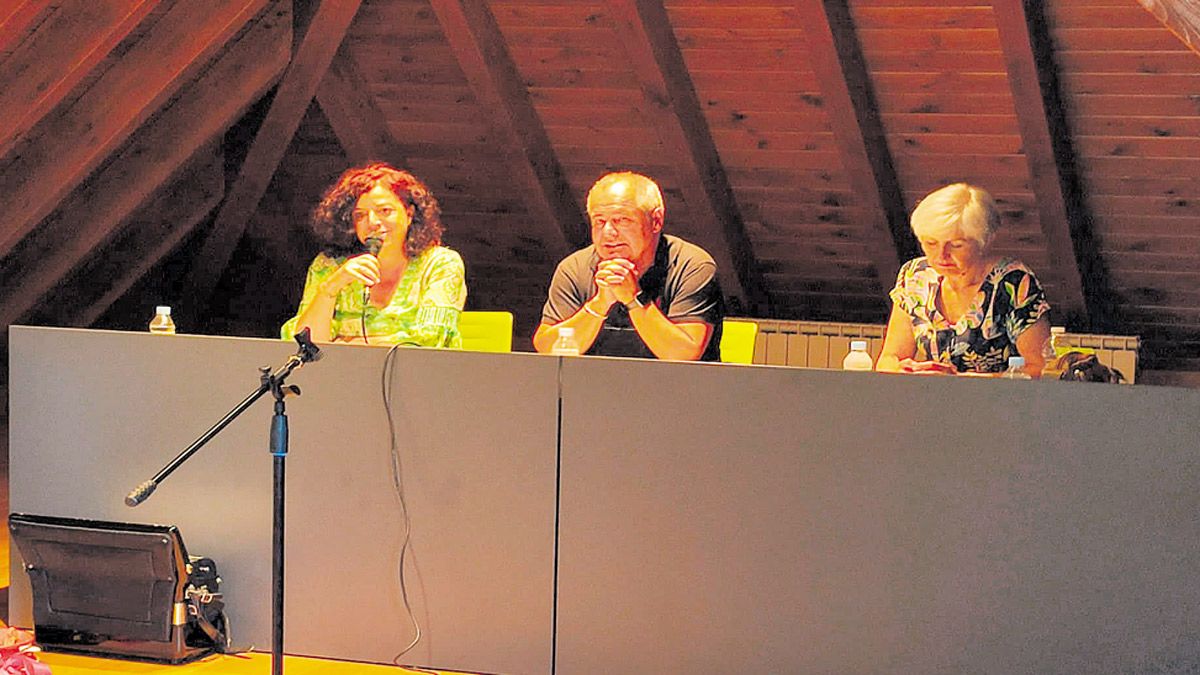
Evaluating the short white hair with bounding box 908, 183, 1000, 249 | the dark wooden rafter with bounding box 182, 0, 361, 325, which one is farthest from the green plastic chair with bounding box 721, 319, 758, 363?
the dark wooden rafter with bounding box 182, 0, 361, 325

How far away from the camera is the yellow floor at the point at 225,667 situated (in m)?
3.10

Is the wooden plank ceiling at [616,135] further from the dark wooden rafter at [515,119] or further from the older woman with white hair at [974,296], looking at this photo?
the older woman with white hair at [974,296]

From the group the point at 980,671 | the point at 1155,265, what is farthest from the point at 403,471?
the point at 1155,265

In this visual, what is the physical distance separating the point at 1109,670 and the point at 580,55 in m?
3.47

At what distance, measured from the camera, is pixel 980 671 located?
2818 millimetres

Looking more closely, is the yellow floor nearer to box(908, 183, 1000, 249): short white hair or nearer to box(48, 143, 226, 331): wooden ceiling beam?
box(908, 183, 1000, 249): short white hair

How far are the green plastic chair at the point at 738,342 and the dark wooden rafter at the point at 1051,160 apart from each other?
1593 millimetres

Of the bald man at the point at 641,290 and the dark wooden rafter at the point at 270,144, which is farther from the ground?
the dark wooden rafter at the point at 270,144

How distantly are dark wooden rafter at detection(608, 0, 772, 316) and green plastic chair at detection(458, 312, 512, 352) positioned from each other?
1594 mm

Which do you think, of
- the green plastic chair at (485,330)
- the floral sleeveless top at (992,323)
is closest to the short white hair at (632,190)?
the green plastic chair at (485,330)

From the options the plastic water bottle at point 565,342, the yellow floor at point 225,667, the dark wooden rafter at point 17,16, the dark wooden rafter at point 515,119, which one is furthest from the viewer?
the dark wooden rafter at point 515,119

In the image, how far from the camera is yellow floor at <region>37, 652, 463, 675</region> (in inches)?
122

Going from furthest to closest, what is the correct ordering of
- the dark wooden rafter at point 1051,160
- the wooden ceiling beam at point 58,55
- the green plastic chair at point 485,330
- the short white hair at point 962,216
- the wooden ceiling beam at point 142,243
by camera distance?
1. the wooden ceiling beam at point 142,243
2. the dark wooden rafter at point 1051,160
3. the wooden ceiling beam at point 58,55
4. the green plastic chair at point 485,330
5. the short white hair at point 962,216

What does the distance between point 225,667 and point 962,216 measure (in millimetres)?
2001
